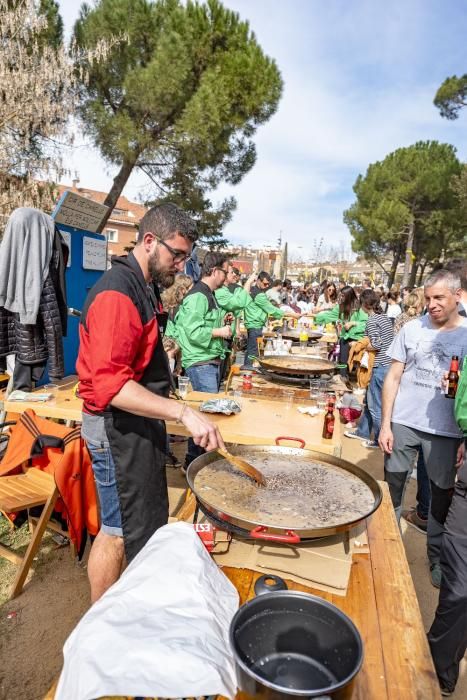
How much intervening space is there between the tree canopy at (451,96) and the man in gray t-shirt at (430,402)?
799 inches

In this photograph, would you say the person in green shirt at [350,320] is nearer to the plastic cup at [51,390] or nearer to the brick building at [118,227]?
the plastic cup at [51,390]

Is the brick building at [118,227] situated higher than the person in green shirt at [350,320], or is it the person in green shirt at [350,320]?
the brick building at [118,227]

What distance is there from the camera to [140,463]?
1799 mm

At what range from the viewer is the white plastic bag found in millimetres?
719

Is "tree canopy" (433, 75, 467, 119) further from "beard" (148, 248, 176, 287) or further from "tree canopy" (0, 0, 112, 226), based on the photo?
"beard" (148, 248, 176, 287)

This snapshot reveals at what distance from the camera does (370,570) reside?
1.49 m

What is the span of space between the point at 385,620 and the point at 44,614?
2.01 meters

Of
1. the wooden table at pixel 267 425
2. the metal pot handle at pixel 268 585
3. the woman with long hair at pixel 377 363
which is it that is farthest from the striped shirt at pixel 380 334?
the metal pot handle at pixel 268 585

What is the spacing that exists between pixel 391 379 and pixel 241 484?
1.59 meters

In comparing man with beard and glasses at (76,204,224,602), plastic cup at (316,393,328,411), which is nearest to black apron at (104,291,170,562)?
man with beard and glasses at (76,204,224,602)

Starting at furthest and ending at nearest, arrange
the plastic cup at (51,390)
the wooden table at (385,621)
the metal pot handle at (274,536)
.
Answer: the plastic cup at (51,390) < the metal pot handle at (274,536) < the wooden table at (385,621)

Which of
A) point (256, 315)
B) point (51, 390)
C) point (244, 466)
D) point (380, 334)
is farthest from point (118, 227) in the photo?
point (244, 466)

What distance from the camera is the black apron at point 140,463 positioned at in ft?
5.74

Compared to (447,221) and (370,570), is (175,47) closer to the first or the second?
(370,570)
